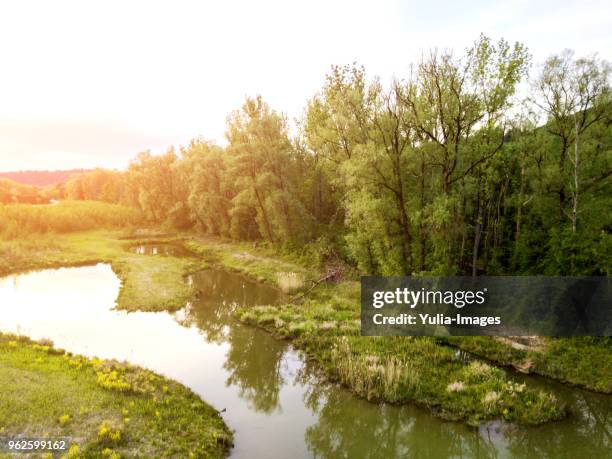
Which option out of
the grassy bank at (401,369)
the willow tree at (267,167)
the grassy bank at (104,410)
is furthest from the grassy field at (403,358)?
the willow tree at (267,167)

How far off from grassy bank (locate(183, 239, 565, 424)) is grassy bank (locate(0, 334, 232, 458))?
6.66 m

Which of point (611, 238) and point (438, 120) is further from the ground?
point (438, 120)

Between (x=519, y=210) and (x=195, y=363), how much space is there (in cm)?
2288

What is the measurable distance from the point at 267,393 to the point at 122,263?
3052cm

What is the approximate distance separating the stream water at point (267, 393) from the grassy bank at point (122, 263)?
5.91 feet

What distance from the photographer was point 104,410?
1286 cm

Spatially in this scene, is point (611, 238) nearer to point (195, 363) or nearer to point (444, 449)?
point (444, 449)

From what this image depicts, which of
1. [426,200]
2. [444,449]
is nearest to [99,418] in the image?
[444,449]

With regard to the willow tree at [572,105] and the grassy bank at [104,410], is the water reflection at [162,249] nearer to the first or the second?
the grassy bank at [104,410]

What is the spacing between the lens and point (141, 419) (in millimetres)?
12781

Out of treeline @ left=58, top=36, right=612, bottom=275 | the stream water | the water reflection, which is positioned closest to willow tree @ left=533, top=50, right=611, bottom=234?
treeline @ left=58, top=36, right=612, bottom=275

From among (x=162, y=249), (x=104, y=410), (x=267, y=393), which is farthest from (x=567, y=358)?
(x=162, y=249)

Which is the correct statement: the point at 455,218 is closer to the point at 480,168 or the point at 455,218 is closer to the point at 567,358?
the point at 480,168

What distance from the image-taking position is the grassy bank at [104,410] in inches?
450
